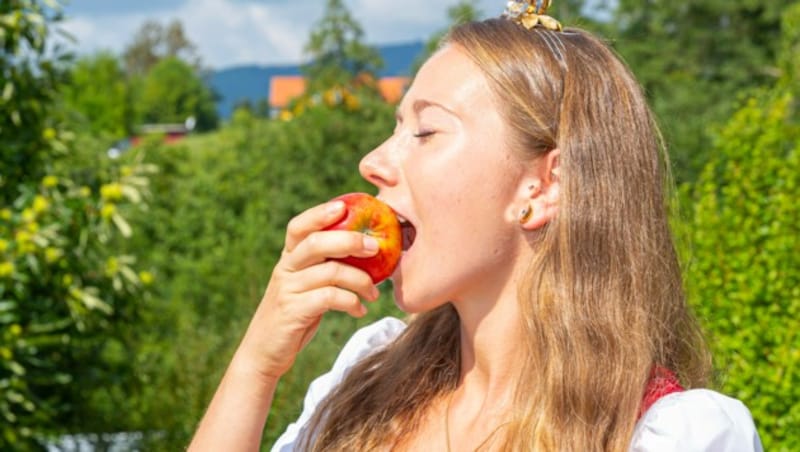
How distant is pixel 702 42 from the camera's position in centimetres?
1207

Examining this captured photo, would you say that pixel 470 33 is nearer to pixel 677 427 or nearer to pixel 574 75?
pixel 574 75

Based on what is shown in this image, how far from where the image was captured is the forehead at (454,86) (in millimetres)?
1780

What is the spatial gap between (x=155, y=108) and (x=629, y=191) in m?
54.2

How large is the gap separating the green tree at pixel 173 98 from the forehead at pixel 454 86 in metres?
48.7

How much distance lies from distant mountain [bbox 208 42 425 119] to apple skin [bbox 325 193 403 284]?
6.27 m

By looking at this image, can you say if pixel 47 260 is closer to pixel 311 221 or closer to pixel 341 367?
pixel 341 367

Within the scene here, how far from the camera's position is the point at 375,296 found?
1796 mm

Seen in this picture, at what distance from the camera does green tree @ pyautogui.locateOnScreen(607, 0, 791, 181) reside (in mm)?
11398

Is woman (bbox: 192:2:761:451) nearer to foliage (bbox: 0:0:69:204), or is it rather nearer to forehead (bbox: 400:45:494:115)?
forehead (bbox: 400:45:494:115)

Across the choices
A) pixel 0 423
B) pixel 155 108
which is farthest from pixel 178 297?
pixel 155 108

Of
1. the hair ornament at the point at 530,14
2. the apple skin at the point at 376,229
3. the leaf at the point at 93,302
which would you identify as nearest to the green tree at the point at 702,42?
the leaf at the point at 93,302

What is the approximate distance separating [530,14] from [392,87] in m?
6.56

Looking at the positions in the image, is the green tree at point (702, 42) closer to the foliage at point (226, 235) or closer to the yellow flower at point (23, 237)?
the foliage at point (226, 235)

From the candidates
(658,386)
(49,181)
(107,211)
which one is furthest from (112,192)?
(658,386)
